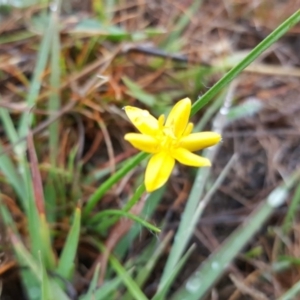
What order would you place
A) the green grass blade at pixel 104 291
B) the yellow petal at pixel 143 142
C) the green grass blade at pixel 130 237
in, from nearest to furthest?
the yellow petal at pixel 143 142 → the green grass blade at pixel 104 291 → the green grass blade at pixel 130 237

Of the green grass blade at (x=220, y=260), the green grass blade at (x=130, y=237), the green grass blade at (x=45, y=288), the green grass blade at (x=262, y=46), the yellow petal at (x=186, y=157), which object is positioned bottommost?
the green grass blade at (x=220, y=260)

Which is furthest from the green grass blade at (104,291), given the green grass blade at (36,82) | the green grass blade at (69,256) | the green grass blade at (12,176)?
the green grass blade at (36,82)

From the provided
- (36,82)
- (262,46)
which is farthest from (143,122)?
(36,82)

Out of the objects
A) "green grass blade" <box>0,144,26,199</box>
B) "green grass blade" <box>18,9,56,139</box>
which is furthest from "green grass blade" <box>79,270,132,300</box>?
"green grass blade" <box>18,9,56,139</box>

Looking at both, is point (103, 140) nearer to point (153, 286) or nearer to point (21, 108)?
point (21, 108)

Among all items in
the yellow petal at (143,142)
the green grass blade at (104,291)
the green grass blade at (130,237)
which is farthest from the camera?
the green grass blade at (130,237)

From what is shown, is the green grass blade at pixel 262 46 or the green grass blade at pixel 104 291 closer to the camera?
the green grass blade at pixel 262 46

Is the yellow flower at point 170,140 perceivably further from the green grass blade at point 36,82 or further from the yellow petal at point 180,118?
the green grass blade at point 36,82
